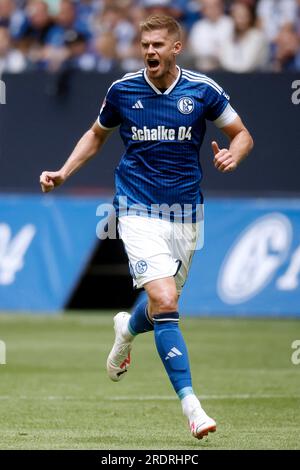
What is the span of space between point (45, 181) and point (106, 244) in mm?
8580

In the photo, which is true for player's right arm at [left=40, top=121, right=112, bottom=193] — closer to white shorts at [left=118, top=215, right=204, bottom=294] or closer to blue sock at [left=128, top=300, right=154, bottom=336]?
white shorts at [left=118, top=215, right=204, bottom=294]

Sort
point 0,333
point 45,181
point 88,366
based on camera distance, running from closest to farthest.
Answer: point 45,181
point 88,366
point 0,333

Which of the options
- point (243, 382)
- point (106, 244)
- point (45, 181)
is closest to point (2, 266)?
point (106, 244)

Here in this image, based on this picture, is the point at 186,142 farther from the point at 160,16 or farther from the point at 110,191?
the point at 110,191

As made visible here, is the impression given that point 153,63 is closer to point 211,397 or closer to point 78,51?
point 211,397

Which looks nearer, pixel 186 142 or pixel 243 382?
pixel 186 142

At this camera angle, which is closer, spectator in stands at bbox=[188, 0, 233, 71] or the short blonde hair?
the short blonde hair

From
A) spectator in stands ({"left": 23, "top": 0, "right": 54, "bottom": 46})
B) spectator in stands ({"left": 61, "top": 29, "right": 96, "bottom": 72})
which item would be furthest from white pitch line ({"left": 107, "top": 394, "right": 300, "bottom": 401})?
spectator in stands ({"left": 23, "top": 0, "right": 54, "bottom": 46})

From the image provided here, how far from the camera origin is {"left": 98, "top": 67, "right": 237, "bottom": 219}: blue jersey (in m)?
8.09

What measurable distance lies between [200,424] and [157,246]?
132 centimetres

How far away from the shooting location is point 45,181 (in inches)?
314

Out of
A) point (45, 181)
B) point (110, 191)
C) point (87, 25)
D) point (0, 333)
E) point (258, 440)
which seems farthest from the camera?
point (87, 25)

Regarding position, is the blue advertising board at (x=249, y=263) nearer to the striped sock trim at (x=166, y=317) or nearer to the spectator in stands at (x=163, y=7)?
the spectator in stands at (x=163, y=7)

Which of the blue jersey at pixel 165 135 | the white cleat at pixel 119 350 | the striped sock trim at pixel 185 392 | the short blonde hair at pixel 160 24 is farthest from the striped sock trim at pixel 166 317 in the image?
the short blonde hair at pixel 160 24
